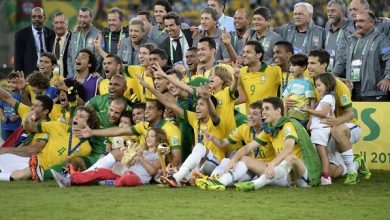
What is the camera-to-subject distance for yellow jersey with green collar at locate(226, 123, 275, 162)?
11.8 m

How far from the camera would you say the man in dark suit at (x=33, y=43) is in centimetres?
1681

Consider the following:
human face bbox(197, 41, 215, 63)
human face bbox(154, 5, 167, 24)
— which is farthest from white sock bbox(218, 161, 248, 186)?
human face bbox(154, 5, 167, 24)

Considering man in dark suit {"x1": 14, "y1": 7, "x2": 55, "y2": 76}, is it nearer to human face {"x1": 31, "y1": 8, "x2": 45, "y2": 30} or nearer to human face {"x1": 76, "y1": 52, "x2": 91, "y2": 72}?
human face {"x1": 31, "y1": 8, "x2": 45, "y2": 30}

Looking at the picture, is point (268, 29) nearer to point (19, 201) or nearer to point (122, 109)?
point (122, 109)

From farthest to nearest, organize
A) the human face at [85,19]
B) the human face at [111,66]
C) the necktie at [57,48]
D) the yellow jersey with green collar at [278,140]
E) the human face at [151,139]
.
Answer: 1. the necktie at [57,48]
2. the human face at [85,19]
3. the human face at [111,66]
4. the human face at [151,139]
5. the yellow jersey with green collar at [278,140]

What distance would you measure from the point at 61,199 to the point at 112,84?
3.06m

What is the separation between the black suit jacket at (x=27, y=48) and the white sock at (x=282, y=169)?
6.68 metres

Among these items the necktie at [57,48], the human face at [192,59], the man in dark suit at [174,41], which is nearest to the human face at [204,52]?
the human face at [192,59]

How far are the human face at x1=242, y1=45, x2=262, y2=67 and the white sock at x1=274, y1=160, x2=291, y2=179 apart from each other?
81.8 inches

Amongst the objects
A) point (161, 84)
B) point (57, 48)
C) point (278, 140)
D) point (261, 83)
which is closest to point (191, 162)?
point (278, 140)

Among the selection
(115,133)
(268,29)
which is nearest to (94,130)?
(115,133)

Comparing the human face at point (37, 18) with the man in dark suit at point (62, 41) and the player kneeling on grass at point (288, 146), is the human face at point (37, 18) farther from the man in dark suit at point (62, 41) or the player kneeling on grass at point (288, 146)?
the player kneeling on grass at point (288, 146)

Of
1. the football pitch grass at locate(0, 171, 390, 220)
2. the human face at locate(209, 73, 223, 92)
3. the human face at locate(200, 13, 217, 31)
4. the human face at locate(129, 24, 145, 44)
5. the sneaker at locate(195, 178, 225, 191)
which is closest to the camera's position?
the football pitch grass at locate(0, 171, 390, 220)

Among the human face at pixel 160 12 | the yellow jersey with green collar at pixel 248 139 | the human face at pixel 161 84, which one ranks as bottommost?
the yellow jersey with green collar at pixel 248 139
